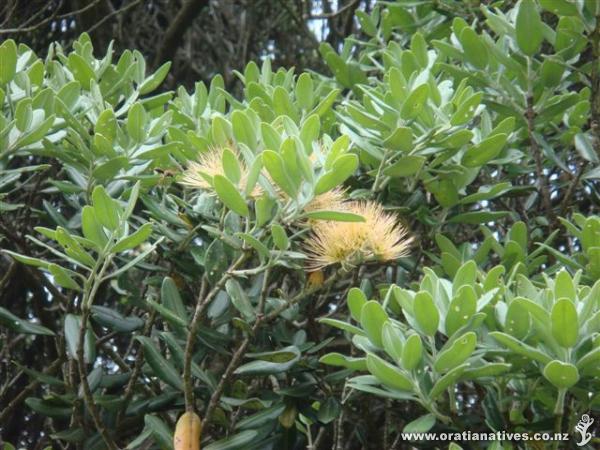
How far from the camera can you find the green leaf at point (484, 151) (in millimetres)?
1846

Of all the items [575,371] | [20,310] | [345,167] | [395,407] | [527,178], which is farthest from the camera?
[20,310]

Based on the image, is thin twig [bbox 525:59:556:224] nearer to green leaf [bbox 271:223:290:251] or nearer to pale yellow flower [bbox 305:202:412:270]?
pale yellow flower [bbox 305:202:412:270]

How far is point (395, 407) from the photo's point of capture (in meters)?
2.14

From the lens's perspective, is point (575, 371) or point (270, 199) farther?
point (270, 199)

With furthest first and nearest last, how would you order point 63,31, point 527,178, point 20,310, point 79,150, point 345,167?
point 63,31 → point 20,310 → point 527,178 → point 79,150 → point 345,167

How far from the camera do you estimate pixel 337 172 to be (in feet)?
4.83

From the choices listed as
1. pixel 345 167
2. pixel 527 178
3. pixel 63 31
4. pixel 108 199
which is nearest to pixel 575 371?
pixel 345 167

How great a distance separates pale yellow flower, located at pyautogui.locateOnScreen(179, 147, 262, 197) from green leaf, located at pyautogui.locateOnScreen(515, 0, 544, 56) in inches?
31.4

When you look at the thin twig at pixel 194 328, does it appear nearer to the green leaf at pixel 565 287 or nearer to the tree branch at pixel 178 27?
the green leaf at pixel 565 287

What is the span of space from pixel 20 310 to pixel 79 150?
1.36 metres

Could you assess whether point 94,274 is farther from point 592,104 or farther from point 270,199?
point 592,104

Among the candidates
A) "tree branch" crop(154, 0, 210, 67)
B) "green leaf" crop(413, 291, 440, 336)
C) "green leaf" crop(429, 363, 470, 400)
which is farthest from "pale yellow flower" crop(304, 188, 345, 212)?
"tree branch" crop(154, 0, 210, 67)

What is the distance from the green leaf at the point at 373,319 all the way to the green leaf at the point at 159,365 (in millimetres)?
450

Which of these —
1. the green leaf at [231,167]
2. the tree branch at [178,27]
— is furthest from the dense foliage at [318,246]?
the tree branch at [178,27]
